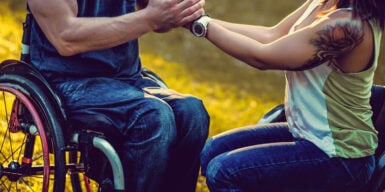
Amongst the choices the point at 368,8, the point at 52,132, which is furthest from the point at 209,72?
the point at 52,132

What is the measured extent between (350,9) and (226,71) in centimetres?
666

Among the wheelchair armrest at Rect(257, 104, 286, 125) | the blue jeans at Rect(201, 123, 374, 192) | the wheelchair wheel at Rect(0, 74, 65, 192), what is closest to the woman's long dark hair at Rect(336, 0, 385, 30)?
the blue jeans at Rect(201, 123, 374, 192)

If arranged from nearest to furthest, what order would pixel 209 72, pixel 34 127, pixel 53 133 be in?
1. pixel 53 133
2. pixel 34 127
3. pixel 209 72

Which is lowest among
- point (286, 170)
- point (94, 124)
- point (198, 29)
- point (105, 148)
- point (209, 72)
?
point (286, 170)

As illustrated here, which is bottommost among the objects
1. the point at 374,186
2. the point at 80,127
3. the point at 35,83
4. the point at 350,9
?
the point at 374,186

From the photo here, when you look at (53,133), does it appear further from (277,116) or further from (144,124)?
(277,116)

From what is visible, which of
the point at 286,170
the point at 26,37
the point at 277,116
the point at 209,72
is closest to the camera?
the point at 286,170

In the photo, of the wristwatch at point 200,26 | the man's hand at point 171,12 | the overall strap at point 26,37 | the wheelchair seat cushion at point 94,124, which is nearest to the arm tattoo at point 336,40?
the wristwatch at point 200,26

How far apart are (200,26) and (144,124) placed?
0.60 meters

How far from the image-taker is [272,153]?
3570mm

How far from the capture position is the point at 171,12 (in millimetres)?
3787

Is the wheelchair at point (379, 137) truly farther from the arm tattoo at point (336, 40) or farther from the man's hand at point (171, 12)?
the man's hand at point (171, 12)

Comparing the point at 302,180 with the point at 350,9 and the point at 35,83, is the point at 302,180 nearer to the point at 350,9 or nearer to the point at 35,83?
the point at 350,9

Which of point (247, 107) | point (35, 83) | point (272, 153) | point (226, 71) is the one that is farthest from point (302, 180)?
point (226, 71)
